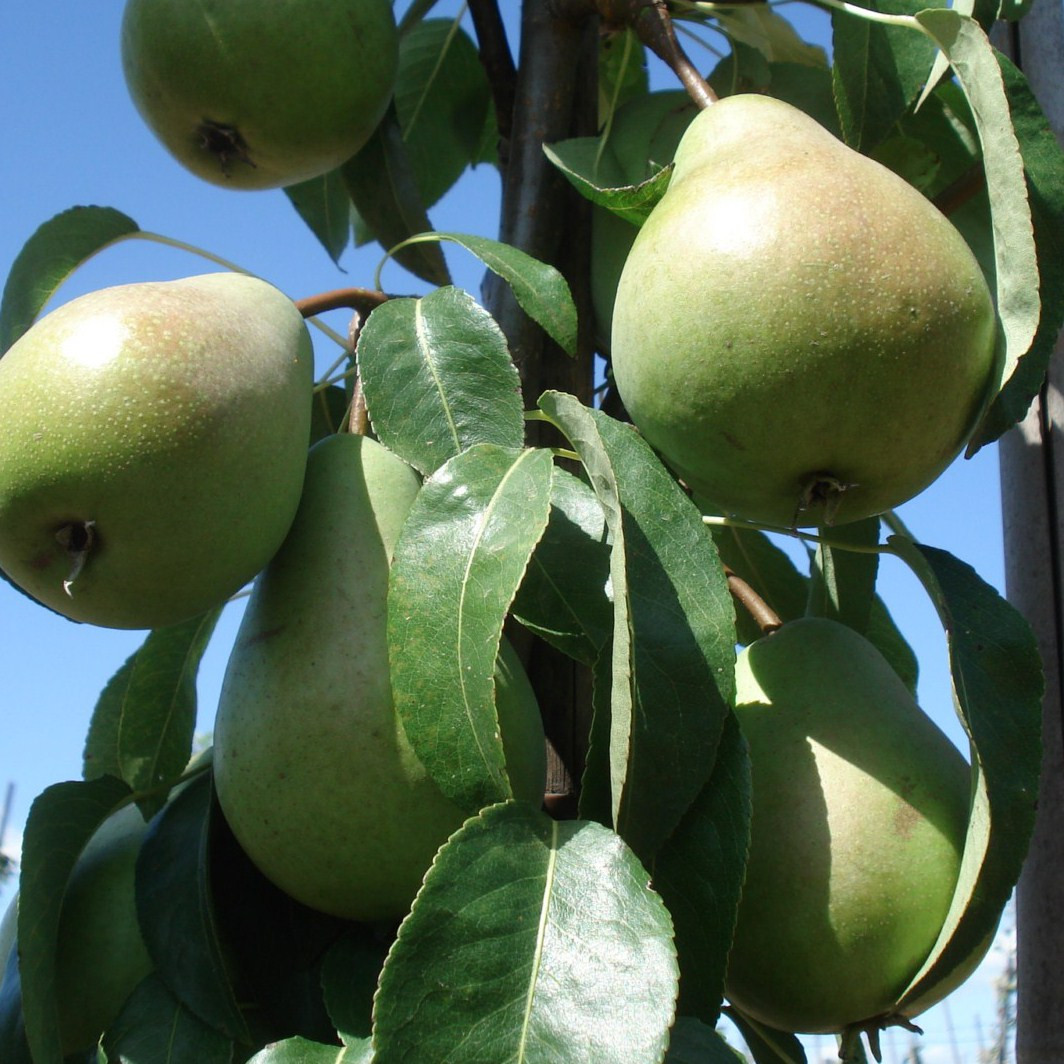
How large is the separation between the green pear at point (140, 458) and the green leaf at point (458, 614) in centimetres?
11

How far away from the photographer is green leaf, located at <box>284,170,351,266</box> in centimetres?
148

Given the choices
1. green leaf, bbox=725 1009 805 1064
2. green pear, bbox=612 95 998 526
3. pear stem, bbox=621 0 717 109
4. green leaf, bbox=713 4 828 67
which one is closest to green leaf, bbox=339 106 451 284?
pear stem, bbox=621 0 717 109

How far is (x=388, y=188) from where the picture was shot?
131cm

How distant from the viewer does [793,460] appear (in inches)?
30.9

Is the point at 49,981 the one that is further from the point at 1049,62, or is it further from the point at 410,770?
the point at 1049,62

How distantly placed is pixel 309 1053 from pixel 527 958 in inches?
7.8

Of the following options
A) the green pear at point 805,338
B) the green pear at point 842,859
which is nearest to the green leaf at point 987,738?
the green pear at point 842,859

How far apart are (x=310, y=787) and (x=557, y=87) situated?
0.75 metres

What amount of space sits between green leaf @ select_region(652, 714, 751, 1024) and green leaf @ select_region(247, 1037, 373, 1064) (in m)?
0.19

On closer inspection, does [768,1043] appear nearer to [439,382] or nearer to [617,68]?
[439,382]

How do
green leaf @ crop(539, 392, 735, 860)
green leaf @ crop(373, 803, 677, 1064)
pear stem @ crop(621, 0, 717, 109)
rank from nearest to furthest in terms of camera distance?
green leaf @ crop(373, 803, 677, 1064)
green leaf @ crop(539, 392, 735, 860)
pear stem @ crop(621, 0, 717, 109)

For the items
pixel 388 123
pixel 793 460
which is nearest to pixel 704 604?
pixel 793 460

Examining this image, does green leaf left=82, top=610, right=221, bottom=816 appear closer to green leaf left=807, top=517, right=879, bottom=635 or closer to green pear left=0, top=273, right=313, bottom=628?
green pear left=0, top=273, right=313, bottom=628

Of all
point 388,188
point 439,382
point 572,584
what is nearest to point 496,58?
point 388,188
